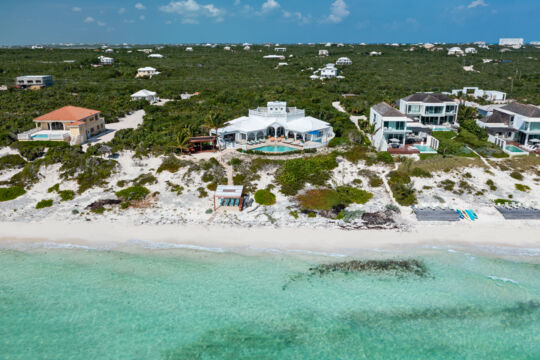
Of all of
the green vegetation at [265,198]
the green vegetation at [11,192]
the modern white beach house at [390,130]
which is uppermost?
the modern white beach house at [390,130]

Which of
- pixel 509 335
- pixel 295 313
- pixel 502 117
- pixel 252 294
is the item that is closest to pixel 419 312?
pixel 509 335

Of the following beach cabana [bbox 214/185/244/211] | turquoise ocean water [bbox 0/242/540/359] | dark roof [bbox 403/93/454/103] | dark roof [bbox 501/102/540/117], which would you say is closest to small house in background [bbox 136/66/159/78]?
dark roof [bbox 403/93/454/103]

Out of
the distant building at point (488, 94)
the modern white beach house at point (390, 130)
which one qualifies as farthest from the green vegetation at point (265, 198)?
the distant building at point (488, 94)

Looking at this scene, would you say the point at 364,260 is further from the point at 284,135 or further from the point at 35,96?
the point at 35,96

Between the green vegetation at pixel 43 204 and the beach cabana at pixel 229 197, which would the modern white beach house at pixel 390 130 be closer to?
the beach cabana at pixel 229 197

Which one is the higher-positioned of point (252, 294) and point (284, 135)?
point (284, 135)

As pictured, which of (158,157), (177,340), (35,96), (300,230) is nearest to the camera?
(177,340)

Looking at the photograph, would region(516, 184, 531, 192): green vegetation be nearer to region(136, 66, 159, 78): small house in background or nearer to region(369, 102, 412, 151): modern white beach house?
region(369, 102, 412, 151): modern white beach house
